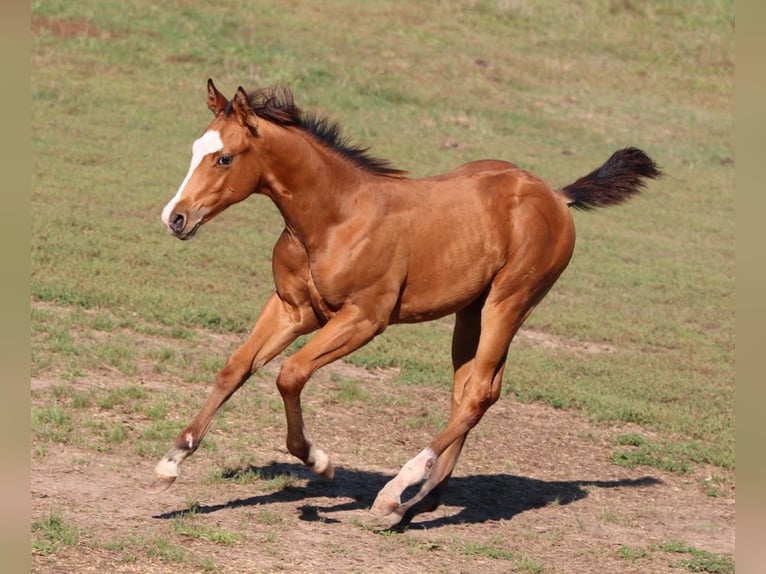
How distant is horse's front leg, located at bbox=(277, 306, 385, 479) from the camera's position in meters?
6.04

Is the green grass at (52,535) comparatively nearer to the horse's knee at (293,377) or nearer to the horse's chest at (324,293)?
the horse's knee at (293,377)

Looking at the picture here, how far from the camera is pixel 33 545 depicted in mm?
5160

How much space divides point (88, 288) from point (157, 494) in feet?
15.9

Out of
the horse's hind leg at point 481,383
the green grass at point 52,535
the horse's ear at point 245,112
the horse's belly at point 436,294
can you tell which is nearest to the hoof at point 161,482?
the green grass at point 52,535

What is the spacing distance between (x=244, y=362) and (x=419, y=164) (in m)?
13.3

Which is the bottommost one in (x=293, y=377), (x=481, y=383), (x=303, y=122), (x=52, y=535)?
(x=52, y=535)

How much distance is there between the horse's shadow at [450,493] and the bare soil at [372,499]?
16 mm

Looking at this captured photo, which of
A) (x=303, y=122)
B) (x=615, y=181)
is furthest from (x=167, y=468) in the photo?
(x=615, y=181)

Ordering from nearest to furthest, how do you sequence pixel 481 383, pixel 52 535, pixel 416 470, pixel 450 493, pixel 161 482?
1. pixel 52 535
2. pixel 161 482
3. pixel 416 470
4. pixel 481 383
5. pixel 450 493

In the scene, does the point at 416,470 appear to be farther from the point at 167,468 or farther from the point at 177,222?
the point at 177,222

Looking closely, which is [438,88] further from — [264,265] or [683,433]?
[683,433]

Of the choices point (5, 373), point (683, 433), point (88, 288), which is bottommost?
point (683, 433)

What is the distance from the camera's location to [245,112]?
19.4 feet

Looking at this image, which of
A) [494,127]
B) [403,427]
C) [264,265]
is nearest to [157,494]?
[403,427]
